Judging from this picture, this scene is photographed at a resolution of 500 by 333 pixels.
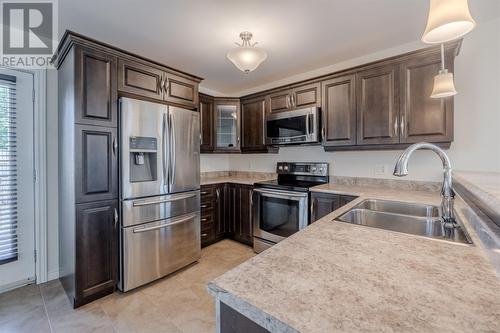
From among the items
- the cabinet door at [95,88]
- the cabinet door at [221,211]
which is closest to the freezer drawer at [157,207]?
the cabinet door at [221,211]

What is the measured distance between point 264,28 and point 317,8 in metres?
0.52

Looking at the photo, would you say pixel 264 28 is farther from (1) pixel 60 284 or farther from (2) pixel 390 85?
(1) pixel 60 284

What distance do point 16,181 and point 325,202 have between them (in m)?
3.11

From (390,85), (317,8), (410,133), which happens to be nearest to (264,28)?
(317,8)

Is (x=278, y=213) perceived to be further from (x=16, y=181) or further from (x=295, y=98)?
(x=16, y=181)

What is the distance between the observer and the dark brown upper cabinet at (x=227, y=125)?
3670 mm

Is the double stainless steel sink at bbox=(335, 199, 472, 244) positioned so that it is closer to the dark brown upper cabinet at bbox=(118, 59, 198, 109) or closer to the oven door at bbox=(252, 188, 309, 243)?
the oven door at bbox=(252, 188, 309, 243)

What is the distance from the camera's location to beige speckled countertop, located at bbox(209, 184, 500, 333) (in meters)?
0.48

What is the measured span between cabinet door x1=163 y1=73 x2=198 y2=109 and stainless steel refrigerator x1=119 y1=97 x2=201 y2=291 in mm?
149

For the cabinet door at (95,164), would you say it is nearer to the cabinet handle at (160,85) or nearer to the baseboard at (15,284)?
the cabinet handle at (160,85)

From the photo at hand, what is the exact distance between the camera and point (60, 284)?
236 cm

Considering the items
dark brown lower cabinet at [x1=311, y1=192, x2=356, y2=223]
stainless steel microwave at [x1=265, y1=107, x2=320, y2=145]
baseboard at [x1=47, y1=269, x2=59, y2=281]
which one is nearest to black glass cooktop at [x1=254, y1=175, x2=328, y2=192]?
dark brown lower cabinet at [x1=311, y1=192, x2=356, y2=223]

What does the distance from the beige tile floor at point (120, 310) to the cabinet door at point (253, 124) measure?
1895 millimetres

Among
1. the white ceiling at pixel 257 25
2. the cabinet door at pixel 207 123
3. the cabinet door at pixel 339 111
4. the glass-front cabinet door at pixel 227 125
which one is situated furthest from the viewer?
the glass-front cabinet door at pixel 227 125
